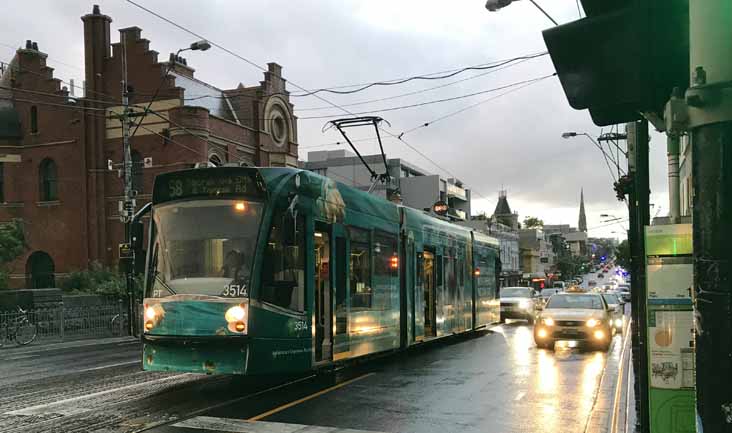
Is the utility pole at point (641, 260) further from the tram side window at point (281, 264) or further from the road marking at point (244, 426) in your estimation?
the tram side window at point (281, 264)

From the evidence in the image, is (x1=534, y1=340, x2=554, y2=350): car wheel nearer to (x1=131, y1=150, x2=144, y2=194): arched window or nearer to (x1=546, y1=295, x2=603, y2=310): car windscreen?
(x1=546, y1=295, x2=603, y2=310): car windscreen

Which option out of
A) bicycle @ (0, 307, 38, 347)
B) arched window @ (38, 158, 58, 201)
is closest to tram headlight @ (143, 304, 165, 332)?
bicycle @ (0, 307, 38, 347)

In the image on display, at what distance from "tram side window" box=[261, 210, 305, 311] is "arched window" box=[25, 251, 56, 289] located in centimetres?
3674

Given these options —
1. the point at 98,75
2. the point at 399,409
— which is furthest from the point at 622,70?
the point at 98,75

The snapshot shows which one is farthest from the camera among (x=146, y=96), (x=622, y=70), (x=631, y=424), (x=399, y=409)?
(x=146, y=96)

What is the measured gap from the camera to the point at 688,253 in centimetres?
596

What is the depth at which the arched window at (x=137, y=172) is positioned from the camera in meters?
41.1

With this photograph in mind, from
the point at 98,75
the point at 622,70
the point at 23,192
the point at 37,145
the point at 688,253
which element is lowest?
the point at 688,253

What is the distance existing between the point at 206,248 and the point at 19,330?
52.0 ft

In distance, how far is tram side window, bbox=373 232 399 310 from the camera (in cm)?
1428

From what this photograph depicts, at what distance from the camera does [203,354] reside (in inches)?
386

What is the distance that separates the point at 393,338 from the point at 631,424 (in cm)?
687

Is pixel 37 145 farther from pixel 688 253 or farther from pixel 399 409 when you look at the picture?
pixel 688 253

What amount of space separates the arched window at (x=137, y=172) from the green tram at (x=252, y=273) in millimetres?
30765
